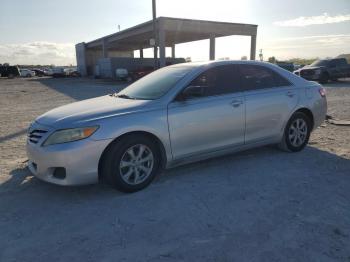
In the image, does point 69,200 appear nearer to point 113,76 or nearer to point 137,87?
point 137,87

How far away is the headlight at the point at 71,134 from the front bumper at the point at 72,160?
0.05 m

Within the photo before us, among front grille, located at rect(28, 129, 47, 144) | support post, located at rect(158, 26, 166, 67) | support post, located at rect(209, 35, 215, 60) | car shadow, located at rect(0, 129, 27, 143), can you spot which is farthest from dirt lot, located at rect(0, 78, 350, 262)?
support post, located at rect(209, 35, 215, 60)

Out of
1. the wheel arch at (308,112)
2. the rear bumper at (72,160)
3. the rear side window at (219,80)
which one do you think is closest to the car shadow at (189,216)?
the rear bumper at (72,160)

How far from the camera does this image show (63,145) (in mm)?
3889

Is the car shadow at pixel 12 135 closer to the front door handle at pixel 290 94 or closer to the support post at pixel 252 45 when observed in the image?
the front door handle at pixel 290 94

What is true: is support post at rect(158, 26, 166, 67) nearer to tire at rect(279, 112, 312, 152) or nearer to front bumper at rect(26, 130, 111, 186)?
tire at rect(279, 112, 312, 152)

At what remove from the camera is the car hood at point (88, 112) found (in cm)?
404

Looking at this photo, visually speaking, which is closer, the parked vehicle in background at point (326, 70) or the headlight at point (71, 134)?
the headlight at point (71, 134)

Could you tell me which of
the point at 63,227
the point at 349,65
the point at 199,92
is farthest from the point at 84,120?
the point at 349,65

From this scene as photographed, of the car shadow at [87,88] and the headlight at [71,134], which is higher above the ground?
the headlight at [71,134]

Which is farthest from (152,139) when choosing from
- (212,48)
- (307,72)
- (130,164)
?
(212,48)

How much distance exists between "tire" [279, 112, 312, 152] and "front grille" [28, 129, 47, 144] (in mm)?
3754

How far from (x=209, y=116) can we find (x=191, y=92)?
0.44 metres

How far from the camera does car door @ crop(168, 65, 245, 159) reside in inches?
177
